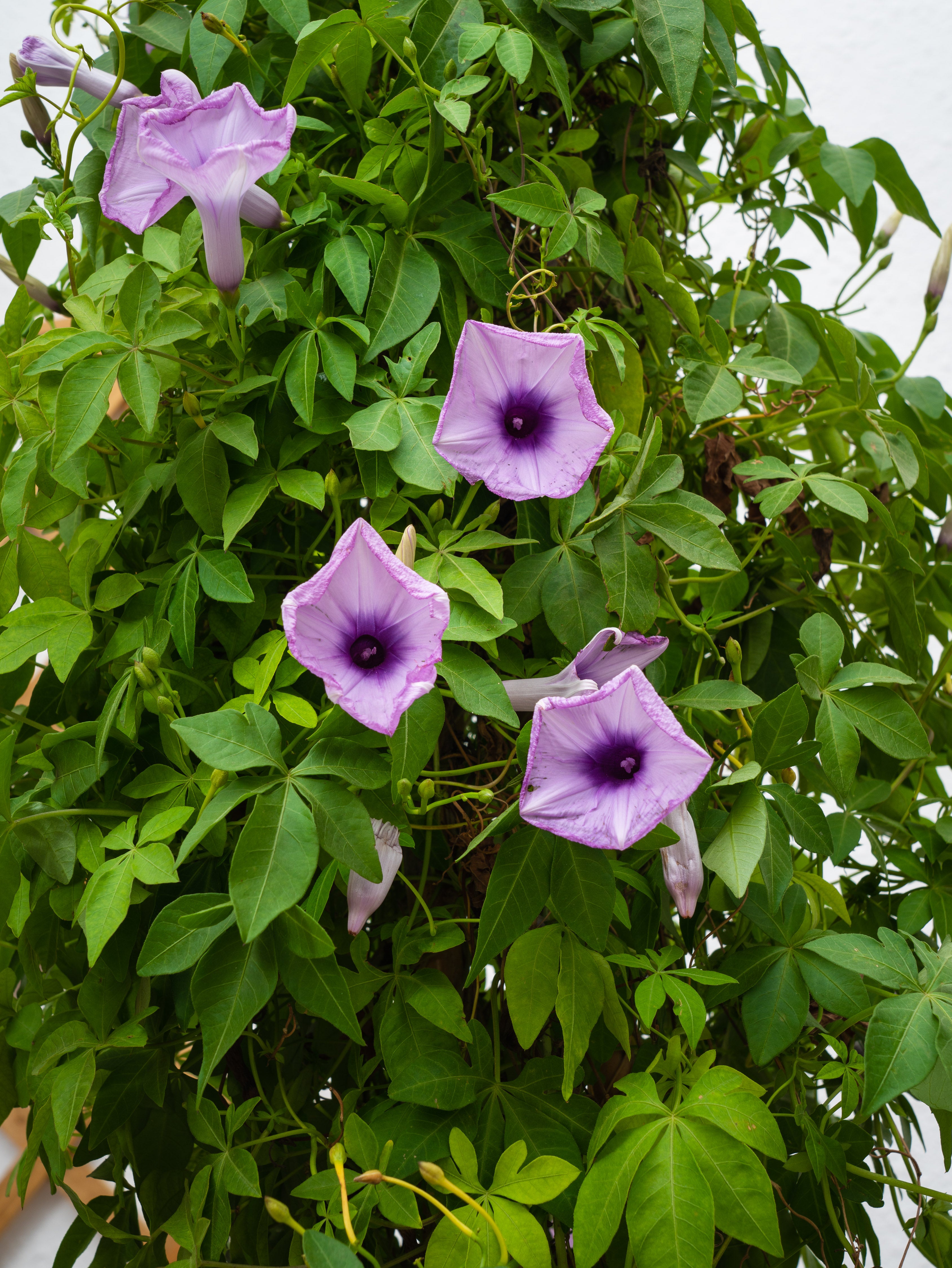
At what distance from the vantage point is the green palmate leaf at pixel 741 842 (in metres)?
0.62

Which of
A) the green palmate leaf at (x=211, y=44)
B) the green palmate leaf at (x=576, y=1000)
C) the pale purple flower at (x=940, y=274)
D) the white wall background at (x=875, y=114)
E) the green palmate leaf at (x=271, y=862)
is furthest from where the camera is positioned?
the white wall background at (x=875, y=114)

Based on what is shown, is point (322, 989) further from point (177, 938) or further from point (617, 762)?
point (617, 762)

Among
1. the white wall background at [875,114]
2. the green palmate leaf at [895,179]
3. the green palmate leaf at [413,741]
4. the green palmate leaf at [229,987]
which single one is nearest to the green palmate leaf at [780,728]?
the green palmate leaf at [413,741]

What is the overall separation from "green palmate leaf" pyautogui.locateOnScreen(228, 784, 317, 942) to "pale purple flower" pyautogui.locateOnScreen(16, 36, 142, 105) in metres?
0.57

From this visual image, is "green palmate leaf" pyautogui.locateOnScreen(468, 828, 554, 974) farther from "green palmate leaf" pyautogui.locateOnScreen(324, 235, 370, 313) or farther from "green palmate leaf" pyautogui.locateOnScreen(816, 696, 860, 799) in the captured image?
"green palmate leaf" pyautogui.locateOnScreen(324, 235, 370, 313)

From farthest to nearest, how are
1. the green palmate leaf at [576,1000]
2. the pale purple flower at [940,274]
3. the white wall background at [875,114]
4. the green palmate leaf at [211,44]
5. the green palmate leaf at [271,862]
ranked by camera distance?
the white wall background at [875,114] < the pale purple flower at [940,274] < the green palmate leaf at [211,44] < the green palmate leaf at [576,1000] < the green palmate leaf at [271,862]

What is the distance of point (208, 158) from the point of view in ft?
2.07

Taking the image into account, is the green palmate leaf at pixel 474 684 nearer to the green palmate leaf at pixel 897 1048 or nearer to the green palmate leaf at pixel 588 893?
the green palmate leaf at pixel 588 893

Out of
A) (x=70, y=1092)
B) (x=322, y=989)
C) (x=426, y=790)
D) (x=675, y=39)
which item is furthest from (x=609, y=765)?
(x=675, y=39)

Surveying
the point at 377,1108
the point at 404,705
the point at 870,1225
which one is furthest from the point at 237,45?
the point at 870,1225

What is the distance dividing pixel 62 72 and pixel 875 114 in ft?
4.87

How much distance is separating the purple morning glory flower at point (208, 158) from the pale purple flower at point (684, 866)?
0.46m

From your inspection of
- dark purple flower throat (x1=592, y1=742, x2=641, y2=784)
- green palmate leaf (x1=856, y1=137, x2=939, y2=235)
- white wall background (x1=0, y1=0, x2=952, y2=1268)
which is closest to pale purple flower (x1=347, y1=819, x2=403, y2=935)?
dark purple flower throat (x1=592, y1=742, x2=641, y2=784)

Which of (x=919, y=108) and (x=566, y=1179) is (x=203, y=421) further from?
(x=919, y=108)
